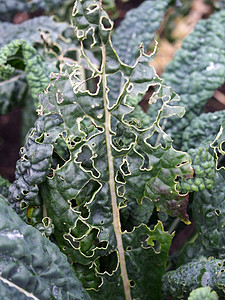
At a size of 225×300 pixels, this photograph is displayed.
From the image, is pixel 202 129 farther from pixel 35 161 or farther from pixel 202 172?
pixel 35 161

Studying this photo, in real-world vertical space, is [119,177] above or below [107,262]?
above

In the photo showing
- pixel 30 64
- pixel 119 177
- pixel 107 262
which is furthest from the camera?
pixel 30 64

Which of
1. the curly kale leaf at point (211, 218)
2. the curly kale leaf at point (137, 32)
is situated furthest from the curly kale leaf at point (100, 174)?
the curly kale leaf at point (137, 32)

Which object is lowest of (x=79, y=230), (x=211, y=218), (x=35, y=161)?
(x=211, y=218)

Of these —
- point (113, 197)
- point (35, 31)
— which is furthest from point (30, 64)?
point (113, 197)

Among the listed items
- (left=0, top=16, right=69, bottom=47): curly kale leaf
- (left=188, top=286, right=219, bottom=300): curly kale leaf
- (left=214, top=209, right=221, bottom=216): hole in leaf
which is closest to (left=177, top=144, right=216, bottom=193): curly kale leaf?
(left=214, top=209, right=221, bottom=216): hole in leaf

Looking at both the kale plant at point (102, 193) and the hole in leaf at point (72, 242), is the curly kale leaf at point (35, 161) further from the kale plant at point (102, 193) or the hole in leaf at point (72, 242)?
the hole in leaf at point (72, 242)

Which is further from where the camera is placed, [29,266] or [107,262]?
[107,262]
